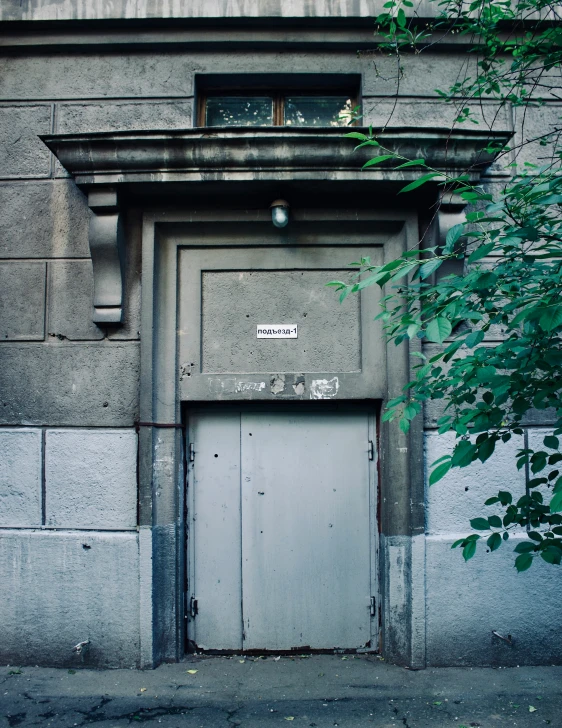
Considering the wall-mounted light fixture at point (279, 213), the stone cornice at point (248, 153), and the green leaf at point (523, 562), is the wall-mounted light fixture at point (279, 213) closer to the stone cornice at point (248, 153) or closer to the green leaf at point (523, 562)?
the stone cornice at point (248, 153)

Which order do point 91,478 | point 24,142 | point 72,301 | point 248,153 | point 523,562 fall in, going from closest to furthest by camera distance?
point 523,562
point 248,153
point 91,478
point 72,301
point 24,142

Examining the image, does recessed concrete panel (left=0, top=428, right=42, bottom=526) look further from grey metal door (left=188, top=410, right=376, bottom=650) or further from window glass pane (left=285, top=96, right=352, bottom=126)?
window glass pane (left=285, top=96, right=352, bottom=126)

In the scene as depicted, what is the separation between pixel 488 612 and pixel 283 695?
1.68 metres

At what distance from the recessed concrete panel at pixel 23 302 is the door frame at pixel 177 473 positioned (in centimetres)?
87

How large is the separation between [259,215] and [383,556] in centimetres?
293

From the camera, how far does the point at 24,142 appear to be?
183 inches

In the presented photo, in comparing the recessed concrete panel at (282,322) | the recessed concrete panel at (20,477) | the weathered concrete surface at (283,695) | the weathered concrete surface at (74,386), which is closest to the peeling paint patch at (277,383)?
the recessed concrete panel at (282,322)

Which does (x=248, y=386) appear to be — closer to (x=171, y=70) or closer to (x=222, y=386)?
(x=222, y=386)

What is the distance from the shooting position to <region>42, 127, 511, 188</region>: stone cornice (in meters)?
4.15

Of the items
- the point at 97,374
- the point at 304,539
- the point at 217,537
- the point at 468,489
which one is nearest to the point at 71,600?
the point at 217,537

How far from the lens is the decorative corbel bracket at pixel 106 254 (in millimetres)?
4359

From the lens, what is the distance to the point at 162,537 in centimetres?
441

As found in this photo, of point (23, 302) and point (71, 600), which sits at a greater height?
point (23, 302)

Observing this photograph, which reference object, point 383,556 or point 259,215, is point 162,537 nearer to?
point 383,556
